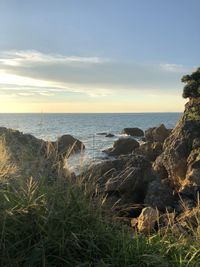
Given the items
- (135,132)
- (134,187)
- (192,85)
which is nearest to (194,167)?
(134,187)

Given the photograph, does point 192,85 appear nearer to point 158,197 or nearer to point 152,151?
point 152,151

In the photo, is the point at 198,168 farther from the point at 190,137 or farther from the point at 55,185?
the point at 55,185

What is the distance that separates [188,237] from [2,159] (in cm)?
300

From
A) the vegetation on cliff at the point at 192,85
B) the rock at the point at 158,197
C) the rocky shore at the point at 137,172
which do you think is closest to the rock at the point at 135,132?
the rocky shore at the point at 137,172

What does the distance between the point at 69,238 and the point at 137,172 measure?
40.5 ft

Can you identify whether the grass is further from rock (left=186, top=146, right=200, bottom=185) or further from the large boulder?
the large boulder

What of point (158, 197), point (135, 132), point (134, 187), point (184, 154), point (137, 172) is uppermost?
point (184, 154)

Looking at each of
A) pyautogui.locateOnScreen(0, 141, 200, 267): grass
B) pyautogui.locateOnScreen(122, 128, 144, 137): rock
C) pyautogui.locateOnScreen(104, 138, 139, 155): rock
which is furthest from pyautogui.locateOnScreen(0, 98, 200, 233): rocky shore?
pyautogui.locateOnScreen(122, 128, 144, 137): rock

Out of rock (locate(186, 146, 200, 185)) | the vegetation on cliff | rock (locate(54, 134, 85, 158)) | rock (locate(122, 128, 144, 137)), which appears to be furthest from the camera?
rock (locate(122, 128, 144, 137))

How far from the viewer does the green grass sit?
4875 millimetres

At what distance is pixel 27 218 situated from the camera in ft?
16.9

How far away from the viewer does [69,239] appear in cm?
502

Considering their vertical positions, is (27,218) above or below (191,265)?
above

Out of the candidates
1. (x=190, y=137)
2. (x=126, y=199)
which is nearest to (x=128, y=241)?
(x=126, y=199)
